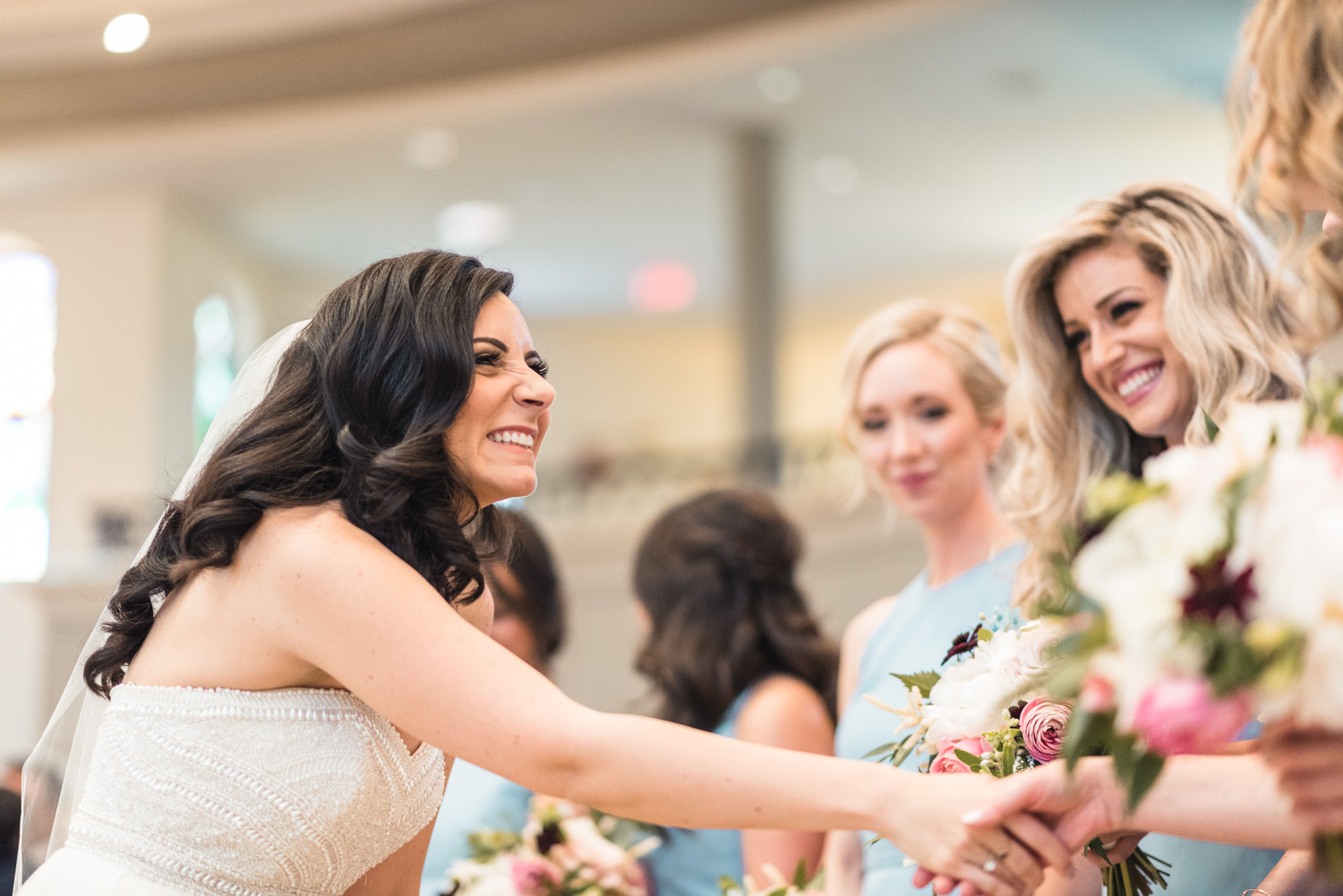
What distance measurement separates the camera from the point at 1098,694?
140cm

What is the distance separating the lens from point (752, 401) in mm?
13133

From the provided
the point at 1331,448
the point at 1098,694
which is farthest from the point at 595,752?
the point at 1331,448

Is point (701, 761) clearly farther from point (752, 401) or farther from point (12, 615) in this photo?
point (12, 615)

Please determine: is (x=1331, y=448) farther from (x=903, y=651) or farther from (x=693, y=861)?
(x=693, y=861)

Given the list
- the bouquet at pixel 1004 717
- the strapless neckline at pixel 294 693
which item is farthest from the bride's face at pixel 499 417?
the bouquet at pixel 1004 717

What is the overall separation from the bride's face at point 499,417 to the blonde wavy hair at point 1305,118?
3.84 feet

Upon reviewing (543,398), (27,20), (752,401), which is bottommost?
(543,398)

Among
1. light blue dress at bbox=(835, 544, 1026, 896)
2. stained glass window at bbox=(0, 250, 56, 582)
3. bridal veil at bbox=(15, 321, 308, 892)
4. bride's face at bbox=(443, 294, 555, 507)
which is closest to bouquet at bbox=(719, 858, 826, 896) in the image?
light blue dress at bbox=(835, 544, 1026, 896)

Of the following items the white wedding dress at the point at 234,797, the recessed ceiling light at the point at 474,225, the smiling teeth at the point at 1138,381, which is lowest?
the white wedding dress at the point at 234,797

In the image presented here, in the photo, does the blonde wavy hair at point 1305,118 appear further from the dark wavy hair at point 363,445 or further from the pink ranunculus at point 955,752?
the dark wavy hair at point 363,445

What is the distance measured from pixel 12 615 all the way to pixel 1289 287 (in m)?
13.0

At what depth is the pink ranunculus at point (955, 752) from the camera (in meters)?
2.10

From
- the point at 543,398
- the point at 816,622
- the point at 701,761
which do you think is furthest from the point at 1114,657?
the point at 816,622

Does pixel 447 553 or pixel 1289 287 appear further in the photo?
pixel 1289 287
